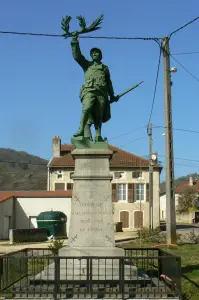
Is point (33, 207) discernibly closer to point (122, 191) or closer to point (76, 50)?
point (122, 191)

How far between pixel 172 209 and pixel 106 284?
13.0 meters

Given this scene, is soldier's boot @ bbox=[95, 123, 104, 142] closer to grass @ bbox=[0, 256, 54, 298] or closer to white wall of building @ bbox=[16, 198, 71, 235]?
grass @ bbox=[0, 256, 54, 298]

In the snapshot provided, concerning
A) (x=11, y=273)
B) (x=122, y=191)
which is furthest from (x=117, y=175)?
(x=11, y=273)

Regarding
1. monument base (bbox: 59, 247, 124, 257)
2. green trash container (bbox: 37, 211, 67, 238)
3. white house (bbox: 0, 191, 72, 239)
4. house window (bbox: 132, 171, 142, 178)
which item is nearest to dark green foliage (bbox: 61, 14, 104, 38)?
monument base (bbox: 59, 247, 124, 257)

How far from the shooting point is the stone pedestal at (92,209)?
34.7 ft

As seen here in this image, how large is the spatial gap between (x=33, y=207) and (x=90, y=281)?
31444 mm

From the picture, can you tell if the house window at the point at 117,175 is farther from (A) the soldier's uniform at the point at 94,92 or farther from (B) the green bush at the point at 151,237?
(A) the soldier's uniform at the point at 94,92

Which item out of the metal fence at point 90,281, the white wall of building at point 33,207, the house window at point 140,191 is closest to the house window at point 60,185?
the house window at point 140,191

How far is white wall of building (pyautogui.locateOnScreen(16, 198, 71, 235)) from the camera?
39.5m

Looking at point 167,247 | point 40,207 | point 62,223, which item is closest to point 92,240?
point 167,247

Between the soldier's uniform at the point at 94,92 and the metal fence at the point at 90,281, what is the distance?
3.23 metres

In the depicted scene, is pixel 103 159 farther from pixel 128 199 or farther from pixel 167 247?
pixel 128 199

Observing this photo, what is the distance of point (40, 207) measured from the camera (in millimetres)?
39562

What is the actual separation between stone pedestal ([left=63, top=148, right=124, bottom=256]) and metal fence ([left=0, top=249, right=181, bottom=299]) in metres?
0.45
